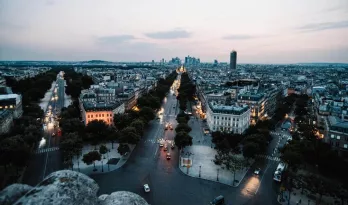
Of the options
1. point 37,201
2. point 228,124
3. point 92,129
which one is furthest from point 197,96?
point 37,201

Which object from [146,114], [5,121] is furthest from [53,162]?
[146,114]

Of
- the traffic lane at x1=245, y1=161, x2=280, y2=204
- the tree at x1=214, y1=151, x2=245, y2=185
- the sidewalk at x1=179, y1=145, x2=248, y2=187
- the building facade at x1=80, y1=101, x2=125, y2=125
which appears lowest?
the traffic lane at x1=245, y1=161, x2=280, y2=204

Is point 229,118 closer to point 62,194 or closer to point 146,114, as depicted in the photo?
point 146,114

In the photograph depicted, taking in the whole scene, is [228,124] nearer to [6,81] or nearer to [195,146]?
[195,146]

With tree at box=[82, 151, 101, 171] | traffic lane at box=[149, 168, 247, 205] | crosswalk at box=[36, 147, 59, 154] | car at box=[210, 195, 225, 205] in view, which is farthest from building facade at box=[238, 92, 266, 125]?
crosswalk at box=[36, 147, 59, 154]

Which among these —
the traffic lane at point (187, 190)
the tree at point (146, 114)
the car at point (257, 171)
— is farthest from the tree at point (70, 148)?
the car at point (257, 171)

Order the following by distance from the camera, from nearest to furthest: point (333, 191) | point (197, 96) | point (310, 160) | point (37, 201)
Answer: point (37, 201), point (333, 191), point (310, 160), point (197, 96)

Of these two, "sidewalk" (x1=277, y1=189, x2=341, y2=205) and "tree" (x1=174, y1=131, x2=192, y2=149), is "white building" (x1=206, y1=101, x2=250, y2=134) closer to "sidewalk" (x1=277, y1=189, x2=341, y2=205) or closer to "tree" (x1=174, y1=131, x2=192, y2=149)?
"tree" (x1=174, y1=131, x2=192, y2=149)

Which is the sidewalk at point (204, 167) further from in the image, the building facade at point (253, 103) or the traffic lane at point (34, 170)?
the building facade at point (253, 103)
